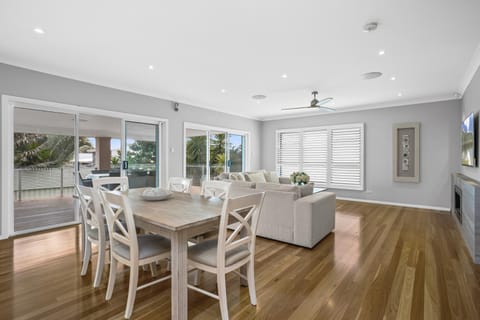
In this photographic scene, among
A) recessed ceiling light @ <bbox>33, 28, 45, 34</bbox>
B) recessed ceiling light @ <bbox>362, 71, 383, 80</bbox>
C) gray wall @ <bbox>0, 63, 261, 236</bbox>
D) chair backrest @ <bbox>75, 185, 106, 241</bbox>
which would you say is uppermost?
recessed ceiling light @ <bbox>33, 28, 45, 34</bbox>

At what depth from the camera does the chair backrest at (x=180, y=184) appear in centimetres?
337

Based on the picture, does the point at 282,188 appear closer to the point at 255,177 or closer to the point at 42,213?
the point at 255,177

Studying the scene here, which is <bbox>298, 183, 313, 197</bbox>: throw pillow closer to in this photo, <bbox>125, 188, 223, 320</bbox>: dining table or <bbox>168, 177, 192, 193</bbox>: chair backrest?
<bbox>168, 177, 192, 193</bbox>: chair backrest

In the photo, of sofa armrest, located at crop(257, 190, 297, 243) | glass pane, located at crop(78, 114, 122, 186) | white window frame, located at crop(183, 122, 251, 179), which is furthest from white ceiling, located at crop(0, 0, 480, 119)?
sofa armrest, located at crop(257, 190, 297, 243)

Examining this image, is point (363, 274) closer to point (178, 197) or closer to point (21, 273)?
point (178, 197)

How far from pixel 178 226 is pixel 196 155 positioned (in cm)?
502

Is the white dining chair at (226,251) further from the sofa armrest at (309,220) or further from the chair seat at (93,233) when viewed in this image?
the sofa armrest at (309,220)

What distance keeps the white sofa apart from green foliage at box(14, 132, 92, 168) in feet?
10.6

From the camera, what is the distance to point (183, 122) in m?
6.02

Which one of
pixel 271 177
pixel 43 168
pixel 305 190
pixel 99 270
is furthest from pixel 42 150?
pixel 271 177

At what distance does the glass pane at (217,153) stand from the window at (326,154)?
2052 millimetres

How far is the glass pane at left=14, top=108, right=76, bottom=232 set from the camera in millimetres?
3826

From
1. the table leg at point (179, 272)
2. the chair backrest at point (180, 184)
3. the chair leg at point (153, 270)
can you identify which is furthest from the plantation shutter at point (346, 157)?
the table leg at point (179, 272)

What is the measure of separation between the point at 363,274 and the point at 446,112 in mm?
5029
